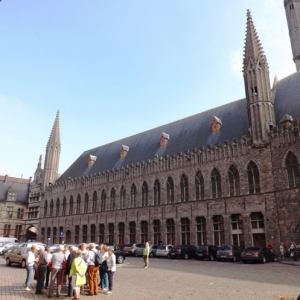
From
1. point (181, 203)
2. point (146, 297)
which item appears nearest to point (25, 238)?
point (181, 203)

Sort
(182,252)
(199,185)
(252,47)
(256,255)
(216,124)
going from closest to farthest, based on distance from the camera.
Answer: (256,255), (182,252), (252,47), (199,185), (216,124)

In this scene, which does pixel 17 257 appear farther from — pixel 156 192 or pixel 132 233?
pixel 132 233

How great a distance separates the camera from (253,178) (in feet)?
89.2

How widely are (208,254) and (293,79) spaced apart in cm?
1952

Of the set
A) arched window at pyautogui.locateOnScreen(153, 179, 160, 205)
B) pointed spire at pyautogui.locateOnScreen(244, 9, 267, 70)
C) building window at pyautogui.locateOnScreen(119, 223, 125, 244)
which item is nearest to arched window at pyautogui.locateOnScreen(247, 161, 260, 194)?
pointed spire at pyautogui.locateOnScreen(244, 9, 267, 70)

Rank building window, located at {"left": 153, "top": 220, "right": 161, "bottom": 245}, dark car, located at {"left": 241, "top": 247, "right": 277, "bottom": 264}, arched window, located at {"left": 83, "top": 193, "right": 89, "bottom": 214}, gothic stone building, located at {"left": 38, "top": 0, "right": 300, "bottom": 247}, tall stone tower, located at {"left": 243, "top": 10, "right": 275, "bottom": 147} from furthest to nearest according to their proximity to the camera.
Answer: arched window, located at {"left": 83, "top": 193, "right": 89, "bottom": 214}, building window, located at {"left": 153, "top": 220, "right": 161, "bottom": 245}, tall stone tower, located at {"left": 243, "top": 10, "right": 275, "bottom": 147}, gothic stone building, located at {"left": 38, "top": 0, "right": 300, "bottom": 247}, dark car, located at {"left": 241, "top": 247, "right": 277, "bottom": 264}

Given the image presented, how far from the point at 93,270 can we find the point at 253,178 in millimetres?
20245

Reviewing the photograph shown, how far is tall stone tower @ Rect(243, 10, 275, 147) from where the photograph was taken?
27.5 meters

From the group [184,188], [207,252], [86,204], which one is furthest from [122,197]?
[207,252]

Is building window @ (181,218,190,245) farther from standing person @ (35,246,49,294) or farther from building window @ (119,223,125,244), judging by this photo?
standing person @ (35,246,49,294)

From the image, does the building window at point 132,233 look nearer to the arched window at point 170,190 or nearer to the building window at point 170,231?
the building window at point 170,231

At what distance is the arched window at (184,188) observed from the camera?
3173cm

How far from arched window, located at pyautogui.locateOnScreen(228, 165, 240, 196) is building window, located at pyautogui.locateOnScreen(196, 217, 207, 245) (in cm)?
420

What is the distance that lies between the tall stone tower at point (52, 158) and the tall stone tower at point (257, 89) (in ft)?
118
